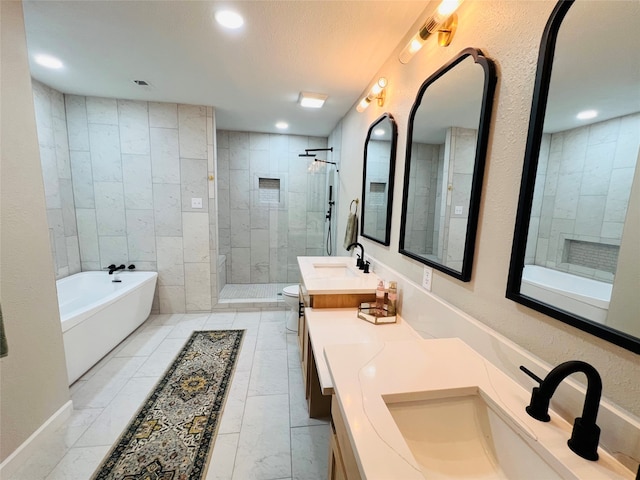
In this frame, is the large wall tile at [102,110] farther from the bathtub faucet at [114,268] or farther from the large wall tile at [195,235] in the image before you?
the bathtub faucet at [114,268]

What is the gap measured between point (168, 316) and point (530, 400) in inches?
141

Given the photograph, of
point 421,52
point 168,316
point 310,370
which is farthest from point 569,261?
point 168,316

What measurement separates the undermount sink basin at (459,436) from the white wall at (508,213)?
25cm

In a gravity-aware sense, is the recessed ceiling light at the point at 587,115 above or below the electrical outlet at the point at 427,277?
above

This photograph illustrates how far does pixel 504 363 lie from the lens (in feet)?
2.94

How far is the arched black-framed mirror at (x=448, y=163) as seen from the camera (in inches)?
41.4

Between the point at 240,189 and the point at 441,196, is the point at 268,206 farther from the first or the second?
the point at 441,196

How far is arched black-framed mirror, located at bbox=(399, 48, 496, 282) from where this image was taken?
1.05m

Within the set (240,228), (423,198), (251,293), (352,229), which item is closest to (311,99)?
(352,229)

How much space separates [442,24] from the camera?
1.19 meters

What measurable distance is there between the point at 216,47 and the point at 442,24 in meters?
1.48

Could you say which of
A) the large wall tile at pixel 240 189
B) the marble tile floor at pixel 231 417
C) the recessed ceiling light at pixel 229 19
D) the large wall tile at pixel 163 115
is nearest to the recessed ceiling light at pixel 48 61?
the large wall tile at pixel 163 115

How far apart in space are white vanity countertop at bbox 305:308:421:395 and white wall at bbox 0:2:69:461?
4.96 feet

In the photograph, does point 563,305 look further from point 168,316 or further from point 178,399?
point 168,316
